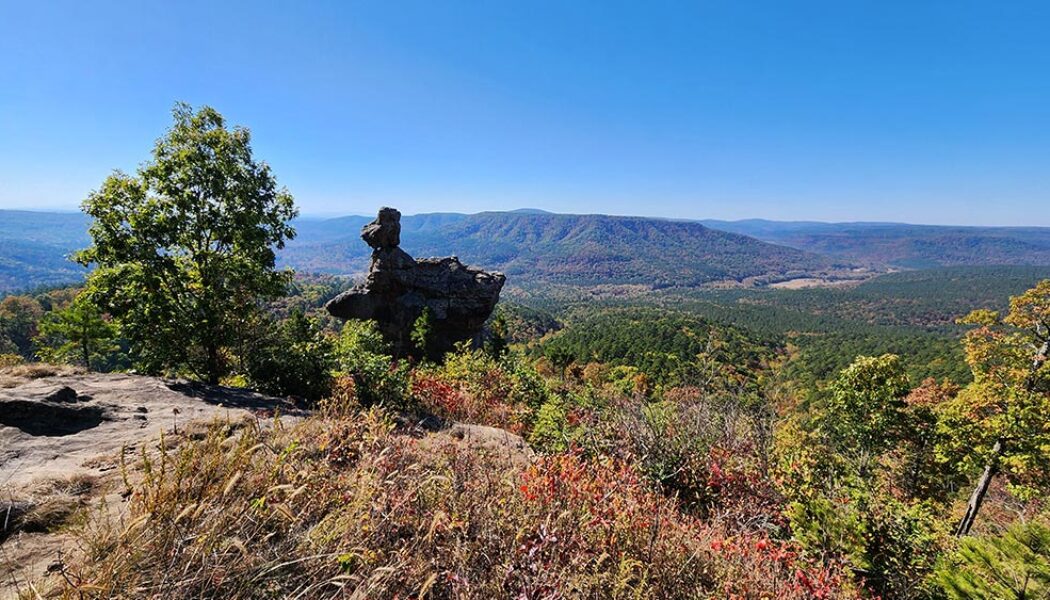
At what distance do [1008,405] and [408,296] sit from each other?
2895 centimetres

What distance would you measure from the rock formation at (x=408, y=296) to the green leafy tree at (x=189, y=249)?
748 inches

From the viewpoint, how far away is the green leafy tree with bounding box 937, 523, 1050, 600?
127 inches

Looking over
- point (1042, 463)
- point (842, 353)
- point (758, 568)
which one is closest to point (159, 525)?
point (758, 568)

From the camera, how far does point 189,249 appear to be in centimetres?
992

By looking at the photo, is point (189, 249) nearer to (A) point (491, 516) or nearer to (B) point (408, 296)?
(A) point (491, 516)

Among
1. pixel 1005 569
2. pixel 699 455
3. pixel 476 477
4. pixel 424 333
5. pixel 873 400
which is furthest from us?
pixel 424 333

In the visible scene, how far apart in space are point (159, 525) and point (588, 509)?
272 cm

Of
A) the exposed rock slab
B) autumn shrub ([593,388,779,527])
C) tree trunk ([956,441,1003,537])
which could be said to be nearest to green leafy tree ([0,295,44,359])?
the exposed rock slab

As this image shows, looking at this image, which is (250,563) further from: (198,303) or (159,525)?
(198,303)

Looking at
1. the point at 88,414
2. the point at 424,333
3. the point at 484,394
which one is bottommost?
the point at 424,333

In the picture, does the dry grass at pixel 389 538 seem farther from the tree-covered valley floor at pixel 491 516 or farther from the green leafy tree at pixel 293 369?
the green leafy tree at pixel 293 369

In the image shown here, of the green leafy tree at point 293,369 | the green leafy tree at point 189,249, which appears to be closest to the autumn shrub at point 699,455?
the green leafy tree at point 293,369

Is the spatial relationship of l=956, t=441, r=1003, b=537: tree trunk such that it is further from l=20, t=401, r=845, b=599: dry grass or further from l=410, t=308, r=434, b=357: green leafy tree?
l=410, t=308, r=434, b=357: green leafy tree

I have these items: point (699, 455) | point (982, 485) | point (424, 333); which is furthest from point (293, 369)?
point (982, 485)
